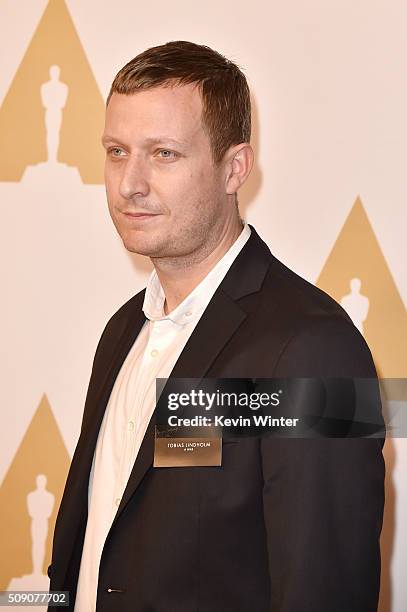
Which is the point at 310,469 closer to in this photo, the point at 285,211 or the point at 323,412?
the point at 323,412

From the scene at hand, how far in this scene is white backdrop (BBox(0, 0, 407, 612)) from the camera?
185cm

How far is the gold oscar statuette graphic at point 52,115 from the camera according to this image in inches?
75.5

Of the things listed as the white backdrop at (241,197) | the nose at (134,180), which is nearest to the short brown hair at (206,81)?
the nose at (134,180)

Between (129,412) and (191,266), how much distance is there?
0.23 m

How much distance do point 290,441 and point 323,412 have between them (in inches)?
4.5

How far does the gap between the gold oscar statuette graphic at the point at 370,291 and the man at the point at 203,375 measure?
55 centimetres

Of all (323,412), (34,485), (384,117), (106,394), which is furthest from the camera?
(34,485)

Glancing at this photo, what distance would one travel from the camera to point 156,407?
4.01ft

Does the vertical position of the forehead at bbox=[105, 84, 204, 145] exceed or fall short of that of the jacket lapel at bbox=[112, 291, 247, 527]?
it exceeds it

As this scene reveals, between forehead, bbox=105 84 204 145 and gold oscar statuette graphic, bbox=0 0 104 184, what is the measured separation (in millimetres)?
648

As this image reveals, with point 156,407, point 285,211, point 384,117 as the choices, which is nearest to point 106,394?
point 156,407

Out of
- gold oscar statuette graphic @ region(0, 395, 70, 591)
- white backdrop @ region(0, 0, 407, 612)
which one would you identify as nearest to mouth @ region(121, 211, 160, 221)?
white backdrop @ region(0, 0, 407, 612)

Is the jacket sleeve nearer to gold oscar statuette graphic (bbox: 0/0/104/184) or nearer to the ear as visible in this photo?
the ear

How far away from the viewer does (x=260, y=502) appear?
1.11 m
